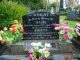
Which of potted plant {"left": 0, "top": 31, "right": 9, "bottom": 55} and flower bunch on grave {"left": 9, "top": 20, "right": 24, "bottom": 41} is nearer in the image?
potted plant {"left": 0, "top": 31, "right": 9, "bottom": 55}

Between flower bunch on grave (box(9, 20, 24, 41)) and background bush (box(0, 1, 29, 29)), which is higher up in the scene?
flower bunch on grave (box(9, 20, 24, 41))

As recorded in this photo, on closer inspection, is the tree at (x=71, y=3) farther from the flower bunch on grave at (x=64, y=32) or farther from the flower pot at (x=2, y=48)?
the flower pot at (x=2, y=48)

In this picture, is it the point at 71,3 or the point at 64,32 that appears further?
the point at 71,3

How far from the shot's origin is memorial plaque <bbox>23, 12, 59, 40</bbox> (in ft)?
32.0

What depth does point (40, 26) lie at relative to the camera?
9758mm

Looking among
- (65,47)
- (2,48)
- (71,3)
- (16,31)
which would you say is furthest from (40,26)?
(71,3)

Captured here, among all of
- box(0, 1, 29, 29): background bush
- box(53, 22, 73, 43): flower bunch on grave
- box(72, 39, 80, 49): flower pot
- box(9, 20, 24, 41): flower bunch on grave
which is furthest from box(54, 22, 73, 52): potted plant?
box(0, 1, 29, 29): background bush

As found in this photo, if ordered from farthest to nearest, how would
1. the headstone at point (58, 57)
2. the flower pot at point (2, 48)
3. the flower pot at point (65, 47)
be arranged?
the flower pot at point (65, 47) < the flower pot at point (2, 48) < the headstone at point (58, 57)

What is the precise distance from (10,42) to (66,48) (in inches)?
57.7

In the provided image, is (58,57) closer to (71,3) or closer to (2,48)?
(2,48)

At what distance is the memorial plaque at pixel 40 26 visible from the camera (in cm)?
974

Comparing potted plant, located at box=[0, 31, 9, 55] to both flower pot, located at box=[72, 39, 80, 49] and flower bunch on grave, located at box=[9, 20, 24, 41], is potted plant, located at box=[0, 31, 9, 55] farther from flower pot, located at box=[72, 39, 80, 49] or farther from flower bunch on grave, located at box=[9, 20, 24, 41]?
flower pot, located at box=[72, 39, 80, 49]

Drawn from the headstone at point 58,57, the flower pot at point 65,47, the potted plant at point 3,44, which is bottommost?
the headstone at point 58,57

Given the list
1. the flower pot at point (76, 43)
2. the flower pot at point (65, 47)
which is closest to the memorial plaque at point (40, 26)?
the flower pot at point (76, 43)
